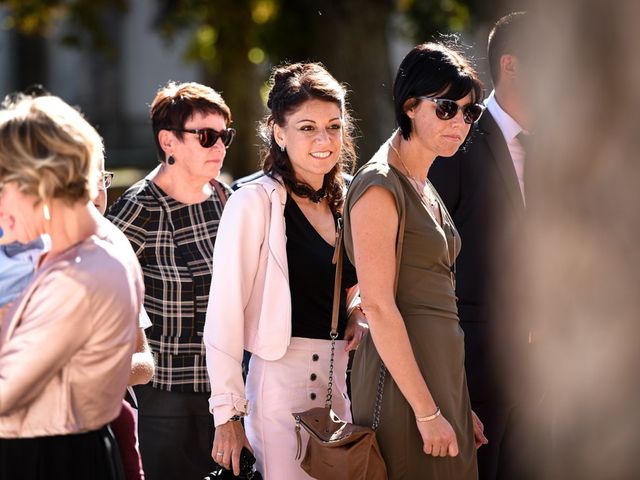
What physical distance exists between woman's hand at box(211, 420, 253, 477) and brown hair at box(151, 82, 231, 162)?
165cm

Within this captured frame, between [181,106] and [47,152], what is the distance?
88.1 inches

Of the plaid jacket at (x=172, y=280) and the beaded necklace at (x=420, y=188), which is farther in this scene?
the plaid jacket at (x=172, y=280)

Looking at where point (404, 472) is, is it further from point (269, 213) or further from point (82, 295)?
point (82, 295)

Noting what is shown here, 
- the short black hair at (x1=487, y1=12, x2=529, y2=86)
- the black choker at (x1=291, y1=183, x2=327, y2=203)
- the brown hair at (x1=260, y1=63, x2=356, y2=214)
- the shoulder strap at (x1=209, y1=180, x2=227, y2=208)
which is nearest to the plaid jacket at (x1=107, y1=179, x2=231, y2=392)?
the shoulder strap at (x1=209, y1=180, x2=227, y2=208)

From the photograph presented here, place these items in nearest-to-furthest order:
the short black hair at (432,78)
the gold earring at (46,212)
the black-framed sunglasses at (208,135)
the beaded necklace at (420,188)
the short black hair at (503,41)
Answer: the gold earring at (46,212), the beaded necklace at (420,188), the short black hair at (432,78), the short black hair at (503,41), the black-framed sunglasses at (208,135)

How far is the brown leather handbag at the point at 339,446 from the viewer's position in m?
3.44

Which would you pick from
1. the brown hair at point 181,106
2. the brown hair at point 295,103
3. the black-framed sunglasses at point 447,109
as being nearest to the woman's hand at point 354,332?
the brown hair at point 295,103

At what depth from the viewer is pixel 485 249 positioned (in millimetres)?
4516

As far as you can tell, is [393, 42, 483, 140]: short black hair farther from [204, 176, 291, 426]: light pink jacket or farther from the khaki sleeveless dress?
[204, 176, 291, 426]: light pink jacket

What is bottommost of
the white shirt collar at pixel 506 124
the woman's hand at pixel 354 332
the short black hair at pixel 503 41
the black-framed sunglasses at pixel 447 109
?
the woman's hand at pixel 354 332

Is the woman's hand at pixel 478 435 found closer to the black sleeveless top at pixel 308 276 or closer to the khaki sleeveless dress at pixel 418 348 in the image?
the khaki sleeveless dress at pixel 418 348

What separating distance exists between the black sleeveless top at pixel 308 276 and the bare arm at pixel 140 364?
0.57m

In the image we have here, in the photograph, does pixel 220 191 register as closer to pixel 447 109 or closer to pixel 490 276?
pixel 490 276

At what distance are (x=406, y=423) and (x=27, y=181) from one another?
136 cm
